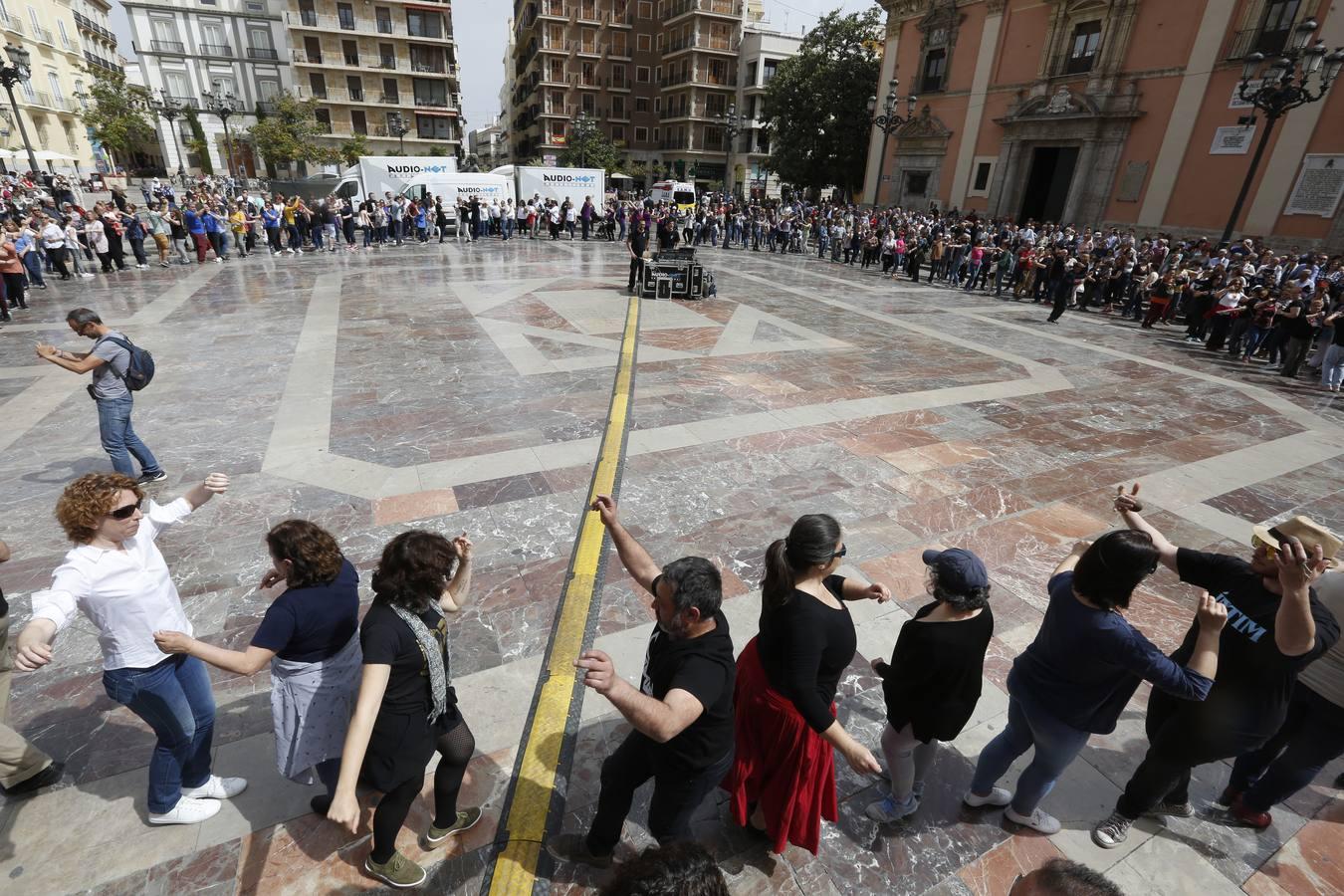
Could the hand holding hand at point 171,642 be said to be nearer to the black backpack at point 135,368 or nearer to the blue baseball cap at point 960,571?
the blue baseball cap at point 960,571

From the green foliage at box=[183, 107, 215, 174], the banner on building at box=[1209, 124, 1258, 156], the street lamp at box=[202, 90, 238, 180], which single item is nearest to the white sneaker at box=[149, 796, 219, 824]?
the banner on building at box=[1209, 124, 1258, 156]

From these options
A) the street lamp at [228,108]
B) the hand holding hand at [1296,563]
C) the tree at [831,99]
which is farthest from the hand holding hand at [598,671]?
the street lamp at [228,108]

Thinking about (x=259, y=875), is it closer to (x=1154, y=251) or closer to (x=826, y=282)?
(x=826, y=282)

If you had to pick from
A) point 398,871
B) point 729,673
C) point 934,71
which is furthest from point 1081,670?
point 934,71

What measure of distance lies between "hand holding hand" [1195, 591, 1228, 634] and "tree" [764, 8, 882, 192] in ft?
138

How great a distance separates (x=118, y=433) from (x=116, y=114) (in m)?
53.2

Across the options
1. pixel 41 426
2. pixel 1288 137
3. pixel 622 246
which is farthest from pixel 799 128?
pixel 41 426

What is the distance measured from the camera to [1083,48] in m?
24.7

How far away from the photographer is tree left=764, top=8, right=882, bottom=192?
38.5 m

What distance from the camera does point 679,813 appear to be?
91.4 inches

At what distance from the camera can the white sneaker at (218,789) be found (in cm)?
276

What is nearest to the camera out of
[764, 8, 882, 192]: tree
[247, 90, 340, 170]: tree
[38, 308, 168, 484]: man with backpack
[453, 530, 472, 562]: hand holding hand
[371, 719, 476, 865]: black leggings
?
[371, 719, 476, 865]: black leggings

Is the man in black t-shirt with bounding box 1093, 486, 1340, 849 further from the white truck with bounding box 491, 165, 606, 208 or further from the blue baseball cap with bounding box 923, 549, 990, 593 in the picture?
the white truck with bounding box 491, 165, 606, 208

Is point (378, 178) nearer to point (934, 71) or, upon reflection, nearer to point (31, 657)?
point (934, 71)
